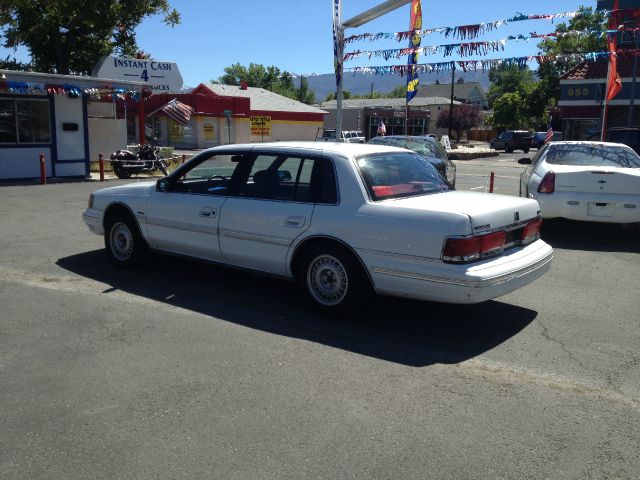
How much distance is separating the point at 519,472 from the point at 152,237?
484cm

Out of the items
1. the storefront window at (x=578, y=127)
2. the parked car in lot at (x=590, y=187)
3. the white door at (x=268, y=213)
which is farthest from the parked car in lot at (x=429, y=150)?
the storefront window at (x=578, y=127)

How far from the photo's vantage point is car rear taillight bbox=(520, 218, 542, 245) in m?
5.55

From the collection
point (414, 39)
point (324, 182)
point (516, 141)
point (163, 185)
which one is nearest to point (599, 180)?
point (324, 182)

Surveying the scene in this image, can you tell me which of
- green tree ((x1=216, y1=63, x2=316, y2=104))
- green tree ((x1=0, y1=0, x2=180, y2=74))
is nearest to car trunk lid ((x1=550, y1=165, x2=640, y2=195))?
green tree ((x1=0, y1=0, x2=180, y2=74))

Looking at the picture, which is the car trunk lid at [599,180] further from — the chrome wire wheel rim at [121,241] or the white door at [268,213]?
the chrome wire wheel rim at [121,241]

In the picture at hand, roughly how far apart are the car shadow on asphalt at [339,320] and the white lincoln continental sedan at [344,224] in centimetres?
33

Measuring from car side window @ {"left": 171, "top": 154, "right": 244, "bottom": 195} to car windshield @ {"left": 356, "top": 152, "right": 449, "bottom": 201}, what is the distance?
57.0 inches

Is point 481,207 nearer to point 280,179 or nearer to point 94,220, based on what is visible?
point 280,179

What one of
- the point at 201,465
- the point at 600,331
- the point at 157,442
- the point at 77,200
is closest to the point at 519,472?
the point at 201,465

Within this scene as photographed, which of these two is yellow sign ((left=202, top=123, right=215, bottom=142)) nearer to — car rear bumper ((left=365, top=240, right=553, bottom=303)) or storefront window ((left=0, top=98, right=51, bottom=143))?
storefront window ((left=0, top=98, right=51, bottom=143))

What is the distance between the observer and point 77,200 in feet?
44.7

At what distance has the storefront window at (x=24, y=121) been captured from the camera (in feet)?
56.6

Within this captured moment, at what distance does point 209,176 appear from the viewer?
21.5 feet

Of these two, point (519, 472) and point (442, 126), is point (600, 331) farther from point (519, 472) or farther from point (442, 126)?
point (442, 126)
